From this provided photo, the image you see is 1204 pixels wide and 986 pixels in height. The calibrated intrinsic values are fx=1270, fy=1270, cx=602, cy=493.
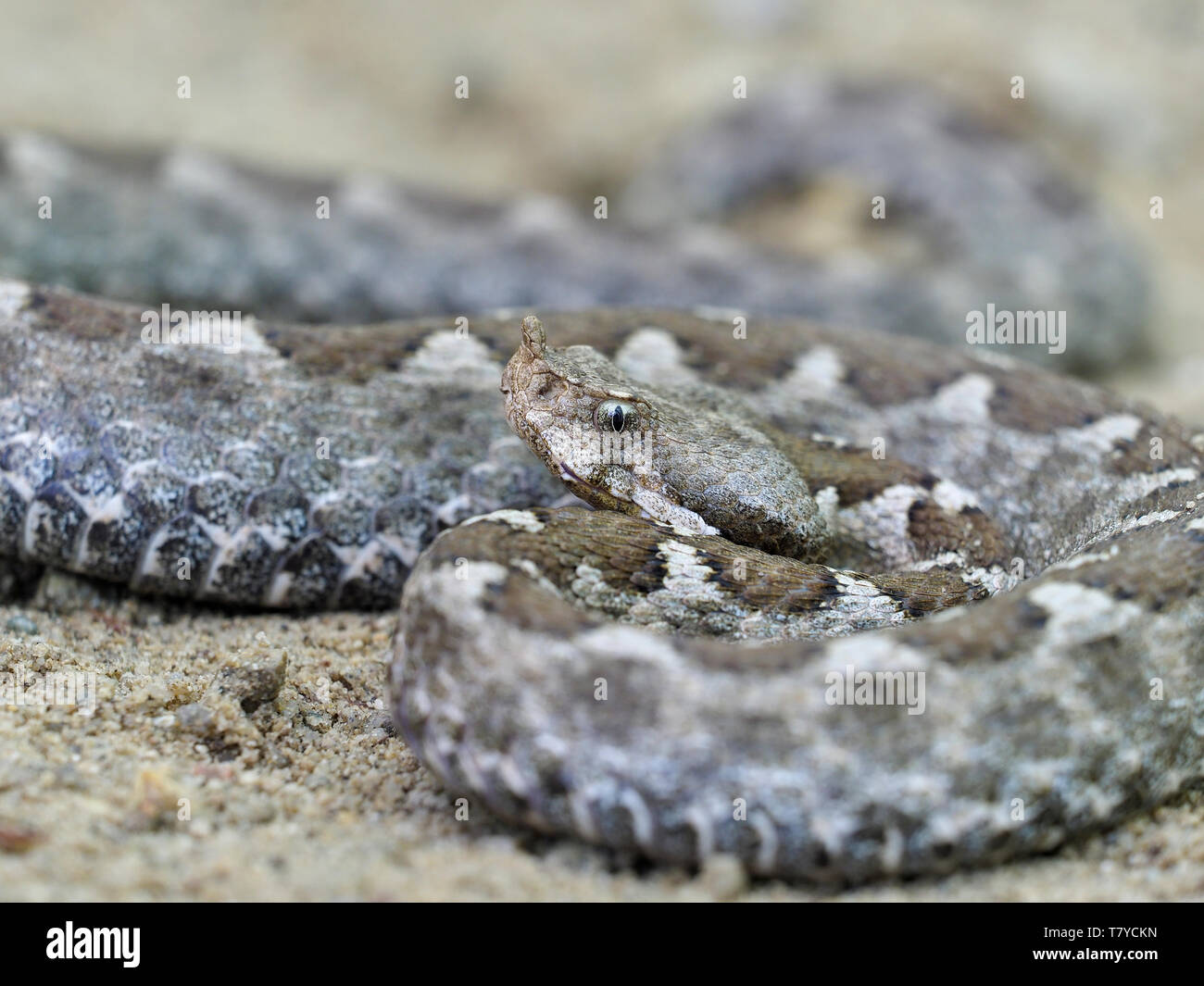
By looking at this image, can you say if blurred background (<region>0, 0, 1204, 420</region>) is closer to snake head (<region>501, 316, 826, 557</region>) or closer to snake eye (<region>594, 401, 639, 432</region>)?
snake head (<region>501, 316, 826, 557</region>)

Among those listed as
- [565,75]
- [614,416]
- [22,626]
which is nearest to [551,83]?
[565,75]

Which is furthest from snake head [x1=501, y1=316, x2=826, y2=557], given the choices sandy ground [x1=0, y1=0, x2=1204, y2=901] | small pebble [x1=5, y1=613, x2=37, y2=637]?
small pebble [x1=5, y1=613, x2=37, y2=637]

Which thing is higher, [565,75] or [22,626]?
[565,75]

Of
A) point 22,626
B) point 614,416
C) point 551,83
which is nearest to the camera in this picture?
point 614,416

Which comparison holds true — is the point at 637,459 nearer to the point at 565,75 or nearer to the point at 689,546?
the point at 689,546

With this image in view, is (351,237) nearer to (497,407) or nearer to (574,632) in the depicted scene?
(497,407)

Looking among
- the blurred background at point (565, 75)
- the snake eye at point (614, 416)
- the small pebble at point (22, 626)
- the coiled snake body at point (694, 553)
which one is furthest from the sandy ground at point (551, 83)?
the snake eye at point (614, 416)
